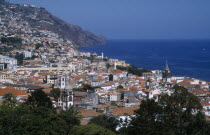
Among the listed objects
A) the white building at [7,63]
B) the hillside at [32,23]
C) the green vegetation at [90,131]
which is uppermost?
the hillside at [32,23]

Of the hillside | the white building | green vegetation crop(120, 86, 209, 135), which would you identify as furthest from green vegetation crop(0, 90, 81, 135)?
the hillside

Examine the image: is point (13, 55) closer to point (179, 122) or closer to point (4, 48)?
point (4, 48)

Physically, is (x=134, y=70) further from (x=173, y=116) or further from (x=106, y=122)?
(x=173, y=116)

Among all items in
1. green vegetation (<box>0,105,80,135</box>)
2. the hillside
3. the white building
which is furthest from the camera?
the hillside

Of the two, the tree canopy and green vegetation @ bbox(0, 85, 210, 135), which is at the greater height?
green vegetation @ bbox(0, 85, 210, 135)

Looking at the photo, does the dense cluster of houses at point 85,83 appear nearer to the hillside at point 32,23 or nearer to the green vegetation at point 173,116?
the green vegetation at point 173,116

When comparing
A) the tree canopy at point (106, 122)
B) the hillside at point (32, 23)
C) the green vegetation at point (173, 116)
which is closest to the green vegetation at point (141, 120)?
the green vegetation at point (173, 116)

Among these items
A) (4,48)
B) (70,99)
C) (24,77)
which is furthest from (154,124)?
(4,48)

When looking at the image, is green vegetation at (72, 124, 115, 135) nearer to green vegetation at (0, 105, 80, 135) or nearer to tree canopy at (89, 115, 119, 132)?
green vegetation at (0, 105, 80, 135)

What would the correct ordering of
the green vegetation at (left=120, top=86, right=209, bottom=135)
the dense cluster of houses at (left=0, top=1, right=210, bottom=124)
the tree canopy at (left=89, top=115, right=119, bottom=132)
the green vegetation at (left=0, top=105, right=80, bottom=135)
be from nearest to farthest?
the green vegetation at (left=0, top=105, right=80, bottom=135) < the green vegetation at (left=120, top=86, right=209, bottom=135) < the tree canopy at (left=89, top=115, right=119, bottom=132) < the dense cluster of houses at (left=0, top=1, right=210, bottom=124)
